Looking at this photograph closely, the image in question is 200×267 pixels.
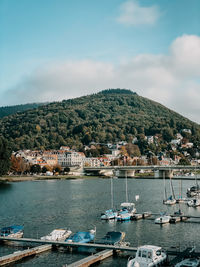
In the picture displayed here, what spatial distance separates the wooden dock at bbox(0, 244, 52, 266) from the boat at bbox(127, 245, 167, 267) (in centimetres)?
898

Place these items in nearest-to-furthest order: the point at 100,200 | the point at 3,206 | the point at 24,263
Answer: the point at 24,263 < the point at 3,206 < the point at 100,200

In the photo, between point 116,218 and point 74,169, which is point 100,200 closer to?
point 116,218

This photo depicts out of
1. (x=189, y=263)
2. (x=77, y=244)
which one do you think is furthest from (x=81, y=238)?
(x=189, y=263)

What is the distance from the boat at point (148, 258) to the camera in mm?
24281

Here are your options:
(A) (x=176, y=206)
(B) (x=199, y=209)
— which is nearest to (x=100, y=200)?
(A) (x=176, y=206)

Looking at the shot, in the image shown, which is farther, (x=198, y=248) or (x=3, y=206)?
(x=3, y=206)

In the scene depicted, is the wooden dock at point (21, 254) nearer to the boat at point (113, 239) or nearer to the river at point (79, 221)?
the river at point (79, 221)

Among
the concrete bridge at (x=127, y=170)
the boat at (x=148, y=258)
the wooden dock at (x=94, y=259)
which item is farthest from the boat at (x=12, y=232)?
the concrete bridge at (x=127, y=170)

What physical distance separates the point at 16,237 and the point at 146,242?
12.9m

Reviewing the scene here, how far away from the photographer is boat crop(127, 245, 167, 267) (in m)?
24.3

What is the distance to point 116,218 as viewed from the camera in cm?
4650

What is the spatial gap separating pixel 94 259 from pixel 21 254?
6.10 meters

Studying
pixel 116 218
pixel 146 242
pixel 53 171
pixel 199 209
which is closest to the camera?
pixel 146 242

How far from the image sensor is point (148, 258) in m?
24.7
